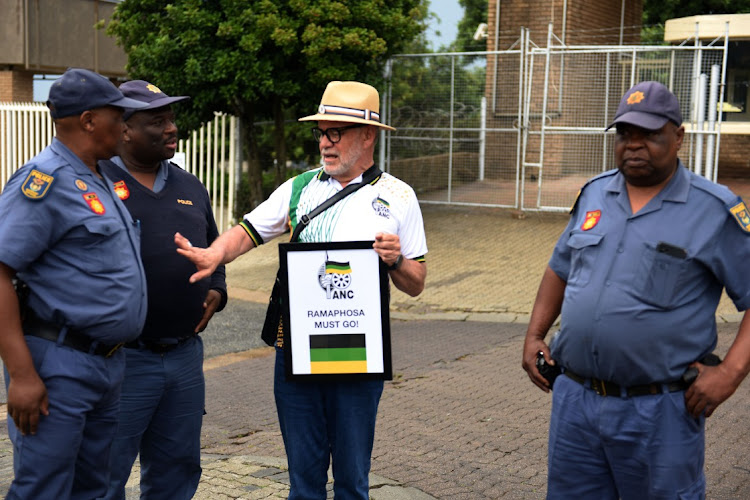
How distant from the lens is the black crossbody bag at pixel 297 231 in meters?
4.02

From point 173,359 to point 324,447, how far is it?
784 mm

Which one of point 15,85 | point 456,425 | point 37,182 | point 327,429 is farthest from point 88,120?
→ point 15,85

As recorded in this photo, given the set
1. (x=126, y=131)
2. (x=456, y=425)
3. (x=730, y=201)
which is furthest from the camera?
(x=456, y=425)

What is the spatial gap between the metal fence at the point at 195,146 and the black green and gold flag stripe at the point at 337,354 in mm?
11255

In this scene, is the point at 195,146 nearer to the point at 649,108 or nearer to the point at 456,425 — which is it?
the point at 456,425

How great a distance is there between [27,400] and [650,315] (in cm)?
229

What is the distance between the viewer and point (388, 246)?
3799 millimetres

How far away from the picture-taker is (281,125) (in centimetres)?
1537

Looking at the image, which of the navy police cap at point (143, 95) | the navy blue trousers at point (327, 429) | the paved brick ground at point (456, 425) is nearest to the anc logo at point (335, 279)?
the navy blue trousers at point (327, 429)

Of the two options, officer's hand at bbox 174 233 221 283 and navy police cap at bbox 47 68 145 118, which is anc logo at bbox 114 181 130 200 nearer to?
officer's hand at bbox 174 233 221 283

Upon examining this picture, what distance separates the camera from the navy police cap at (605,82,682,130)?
3467 mm

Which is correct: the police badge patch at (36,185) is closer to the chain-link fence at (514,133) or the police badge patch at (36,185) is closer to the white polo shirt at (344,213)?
the white polo shirt at (344,213)

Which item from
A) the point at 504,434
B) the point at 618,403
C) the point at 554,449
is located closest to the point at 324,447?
the point at 554,449

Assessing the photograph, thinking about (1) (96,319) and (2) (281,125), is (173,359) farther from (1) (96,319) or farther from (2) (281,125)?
(2) (281,125)
